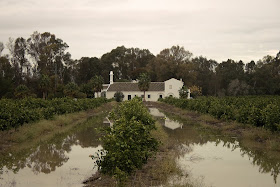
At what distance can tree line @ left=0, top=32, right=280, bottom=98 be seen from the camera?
57562mm

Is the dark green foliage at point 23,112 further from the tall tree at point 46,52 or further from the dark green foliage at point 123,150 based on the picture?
the tall tree at point 46,52

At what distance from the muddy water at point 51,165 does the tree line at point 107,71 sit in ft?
98.0

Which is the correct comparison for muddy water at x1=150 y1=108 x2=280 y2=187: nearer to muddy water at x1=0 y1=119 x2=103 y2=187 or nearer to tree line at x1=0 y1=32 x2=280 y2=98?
muddy water at x1=0 y1=119 x2=103 y2=187

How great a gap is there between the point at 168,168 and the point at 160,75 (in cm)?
7165

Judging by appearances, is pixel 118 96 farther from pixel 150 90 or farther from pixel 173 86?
pixel 173 86

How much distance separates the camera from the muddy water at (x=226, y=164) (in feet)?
30.7

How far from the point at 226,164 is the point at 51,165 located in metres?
6.31

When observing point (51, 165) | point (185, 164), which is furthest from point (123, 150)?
point (51, 165)

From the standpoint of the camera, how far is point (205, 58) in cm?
10600

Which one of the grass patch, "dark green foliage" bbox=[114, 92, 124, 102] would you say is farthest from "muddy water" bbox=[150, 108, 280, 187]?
"dark green foliage" bbox=[114, 92, 124, 102]

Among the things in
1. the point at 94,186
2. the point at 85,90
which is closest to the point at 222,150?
the point at 94,186

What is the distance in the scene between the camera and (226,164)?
11.6m

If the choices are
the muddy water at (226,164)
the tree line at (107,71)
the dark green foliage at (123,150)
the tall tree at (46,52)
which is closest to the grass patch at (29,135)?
the dark green foliage at (123,150)

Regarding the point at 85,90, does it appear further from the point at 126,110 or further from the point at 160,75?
the point at 126,110
